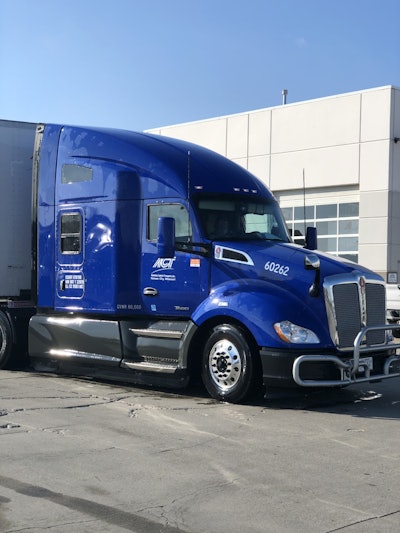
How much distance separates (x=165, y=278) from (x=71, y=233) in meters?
1.89

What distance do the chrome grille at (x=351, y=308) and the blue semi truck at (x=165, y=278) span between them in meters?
0.02

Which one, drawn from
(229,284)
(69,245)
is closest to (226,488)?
(229,284)

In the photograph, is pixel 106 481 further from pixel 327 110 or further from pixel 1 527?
pixel 327 110

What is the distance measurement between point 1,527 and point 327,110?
2494cm

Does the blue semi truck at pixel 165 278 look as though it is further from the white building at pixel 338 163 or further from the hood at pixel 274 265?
the white building at pixel 338 163

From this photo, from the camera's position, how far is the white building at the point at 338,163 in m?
26.0

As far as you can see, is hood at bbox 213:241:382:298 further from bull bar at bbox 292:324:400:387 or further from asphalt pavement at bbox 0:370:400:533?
asphalt pavement at bbox 0:370:400:533

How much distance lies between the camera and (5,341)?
11617 mm

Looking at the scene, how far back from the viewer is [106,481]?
5441mm

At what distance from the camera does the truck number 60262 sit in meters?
8.70

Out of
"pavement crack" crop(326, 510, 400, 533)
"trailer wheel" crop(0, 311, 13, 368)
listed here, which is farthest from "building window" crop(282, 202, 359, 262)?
"pavement crack" crop(326, 510, 400, 533)

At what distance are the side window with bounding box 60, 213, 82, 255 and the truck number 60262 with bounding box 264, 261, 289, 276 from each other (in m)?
3.14

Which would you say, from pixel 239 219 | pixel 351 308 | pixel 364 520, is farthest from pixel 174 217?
pixel 364 520

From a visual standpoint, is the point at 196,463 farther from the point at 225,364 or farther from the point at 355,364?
the point at 355,364
